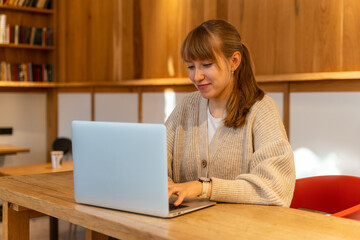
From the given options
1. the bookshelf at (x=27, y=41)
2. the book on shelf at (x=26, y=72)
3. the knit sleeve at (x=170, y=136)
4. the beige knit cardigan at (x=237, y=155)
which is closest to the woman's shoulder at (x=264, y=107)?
the beige knit cardigan at (x=237, y=155)

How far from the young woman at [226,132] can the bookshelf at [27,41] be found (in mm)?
4037

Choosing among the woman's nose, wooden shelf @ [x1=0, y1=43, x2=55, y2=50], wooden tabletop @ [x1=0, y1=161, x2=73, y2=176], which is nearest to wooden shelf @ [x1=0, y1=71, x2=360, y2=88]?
wooden shelf @ [x1=0, y1=43, x2=55, y2=50]

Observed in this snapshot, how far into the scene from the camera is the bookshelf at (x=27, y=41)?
5.61 m

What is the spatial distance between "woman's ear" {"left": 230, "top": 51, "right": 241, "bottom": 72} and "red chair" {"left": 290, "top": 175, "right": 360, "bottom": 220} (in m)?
0.74

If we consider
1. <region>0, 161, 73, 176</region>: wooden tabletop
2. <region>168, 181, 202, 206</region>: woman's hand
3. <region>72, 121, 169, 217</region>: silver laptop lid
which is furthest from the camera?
<region>0, 161, 73, 176</region>: wooden tabletop

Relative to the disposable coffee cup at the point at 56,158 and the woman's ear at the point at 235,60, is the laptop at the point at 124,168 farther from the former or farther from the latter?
the disposable coffee cup at the point at 56,158

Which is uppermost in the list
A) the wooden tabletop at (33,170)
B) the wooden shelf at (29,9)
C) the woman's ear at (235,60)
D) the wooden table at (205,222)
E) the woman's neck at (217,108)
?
the wooden shelf at (29,9)

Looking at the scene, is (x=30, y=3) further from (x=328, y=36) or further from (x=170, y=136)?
(x=170, y=136)

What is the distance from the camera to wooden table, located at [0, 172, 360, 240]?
4.20 ft

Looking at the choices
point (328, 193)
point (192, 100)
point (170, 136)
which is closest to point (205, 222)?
point (170, 136)

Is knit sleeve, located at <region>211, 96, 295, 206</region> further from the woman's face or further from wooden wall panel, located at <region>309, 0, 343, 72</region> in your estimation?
wooden wall panel, located at <region>309, 0, 343, 72</region>

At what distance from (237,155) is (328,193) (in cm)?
65

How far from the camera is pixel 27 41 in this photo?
579cm

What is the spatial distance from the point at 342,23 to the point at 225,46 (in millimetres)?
1478
